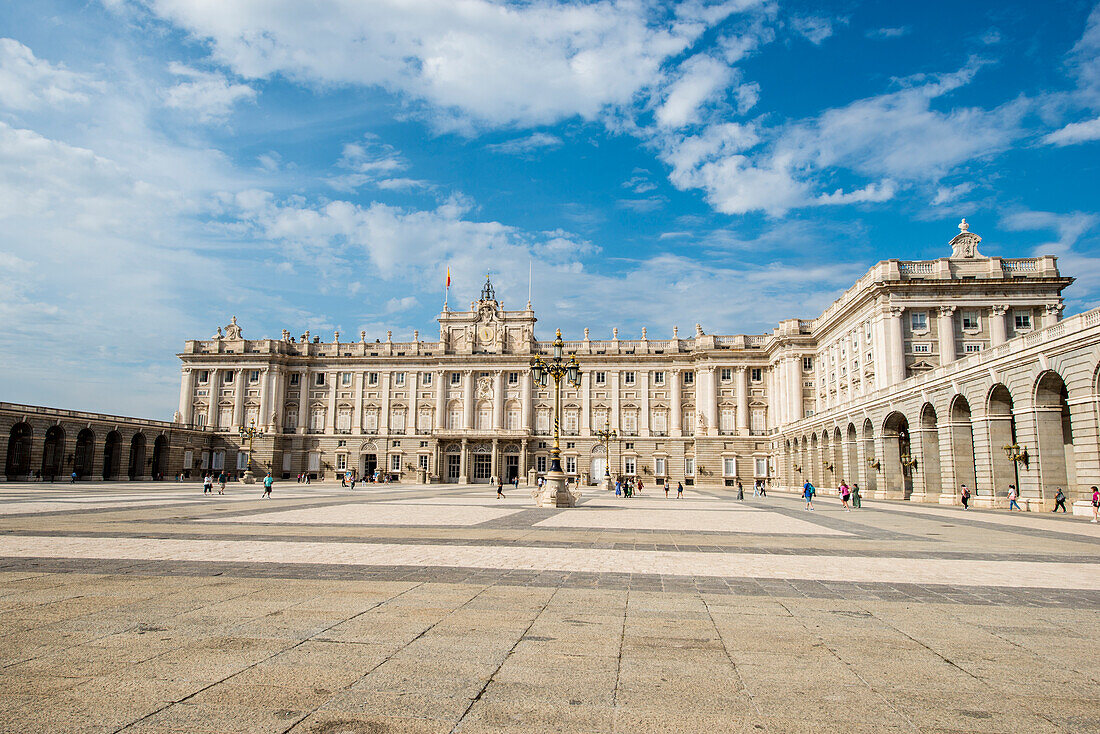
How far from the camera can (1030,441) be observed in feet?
91.8

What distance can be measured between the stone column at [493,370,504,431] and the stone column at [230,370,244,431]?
31927 mm

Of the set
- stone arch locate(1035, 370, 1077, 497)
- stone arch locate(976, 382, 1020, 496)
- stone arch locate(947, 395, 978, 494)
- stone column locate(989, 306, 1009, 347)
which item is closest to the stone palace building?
stone column locate(989, 306, 1009, 347)

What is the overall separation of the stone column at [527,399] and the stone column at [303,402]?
2785 cm

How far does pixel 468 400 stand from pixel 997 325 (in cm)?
5527

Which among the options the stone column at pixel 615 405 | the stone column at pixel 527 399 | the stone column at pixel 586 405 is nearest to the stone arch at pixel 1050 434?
the stone column at pixel 615 405

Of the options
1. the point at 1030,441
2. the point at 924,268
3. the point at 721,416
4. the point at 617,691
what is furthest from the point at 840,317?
the point at 617,691

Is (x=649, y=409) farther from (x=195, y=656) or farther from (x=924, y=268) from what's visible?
(x=195, y=656)

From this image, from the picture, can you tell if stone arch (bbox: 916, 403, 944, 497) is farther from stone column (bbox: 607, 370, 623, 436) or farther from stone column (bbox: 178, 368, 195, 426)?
stone column (bbox: 178, 368, 195, 426)

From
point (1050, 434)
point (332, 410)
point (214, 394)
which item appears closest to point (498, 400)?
point (332, 410)

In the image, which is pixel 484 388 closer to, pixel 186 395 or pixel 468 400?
pixel 468 400

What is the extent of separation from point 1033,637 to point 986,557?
781cm

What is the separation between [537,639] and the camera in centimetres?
663

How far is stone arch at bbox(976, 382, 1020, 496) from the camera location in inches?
1196

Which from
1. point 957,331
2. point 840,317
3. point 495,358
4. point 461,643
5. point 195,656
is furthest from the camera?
point 495,358
